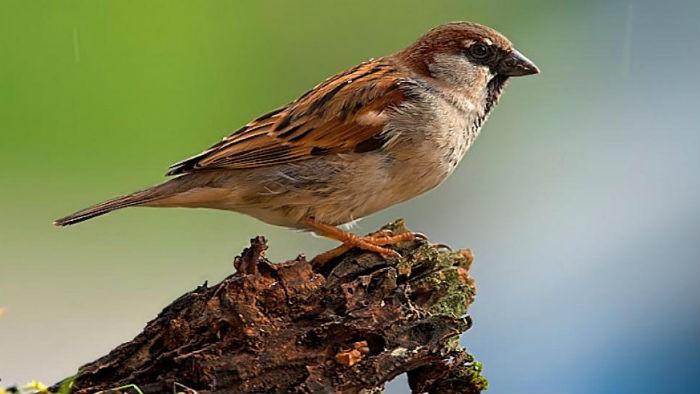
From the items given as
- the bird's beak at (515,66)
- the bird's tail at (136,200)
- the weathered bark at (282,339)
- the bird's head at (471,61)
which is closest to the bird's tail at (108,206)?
the bird's tail at (136,200)

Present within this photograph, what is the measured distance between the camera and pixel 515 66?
1.74m

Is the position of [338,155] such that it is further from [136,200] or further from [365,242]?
[136,200]

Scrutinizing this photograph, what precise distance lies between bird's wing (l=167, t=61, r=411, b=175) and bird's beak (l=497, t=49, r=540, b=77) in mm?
194

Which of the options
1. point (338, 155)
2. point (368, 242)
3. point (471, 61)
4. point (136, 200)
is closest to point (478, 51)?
point (471, 61)

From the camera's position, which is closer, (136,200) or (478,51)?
(136,200)

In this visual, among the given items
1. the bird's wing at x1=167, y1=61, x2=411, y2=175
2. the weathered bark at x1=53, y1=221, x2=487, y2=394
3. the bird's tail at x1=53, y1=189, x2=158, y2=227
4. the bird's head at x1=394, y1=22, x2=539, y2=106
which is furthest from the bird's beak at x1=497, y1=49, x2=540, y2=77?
the bird's tail at x1=53, y1=189, x2=158, y2=227

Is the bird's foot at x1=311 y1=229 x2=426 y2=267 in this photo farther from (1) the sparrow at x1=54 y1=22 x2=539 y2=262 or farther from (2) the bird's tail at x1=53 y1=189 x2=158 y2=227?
(2) the bird's tail at x1=53 y1=189 x2=158 y2=227

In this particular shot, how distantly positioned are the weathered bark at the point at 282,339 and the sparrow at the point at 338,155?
0.97ft

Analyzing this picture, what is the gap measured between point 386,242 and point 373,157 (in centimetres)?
19

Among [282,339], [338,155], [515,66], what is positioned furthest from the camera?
[515,66]

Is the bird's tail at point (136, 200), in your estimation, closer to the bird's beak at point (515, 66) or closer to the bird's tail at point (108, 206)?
the bird's tail at point (108, 206)

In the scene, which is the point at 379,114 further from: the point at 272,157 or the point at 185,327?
the point at 185,327

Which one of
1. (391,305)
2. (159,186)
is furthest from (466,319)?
(159,186)

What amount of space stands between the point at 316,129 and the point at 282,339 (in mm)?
548
